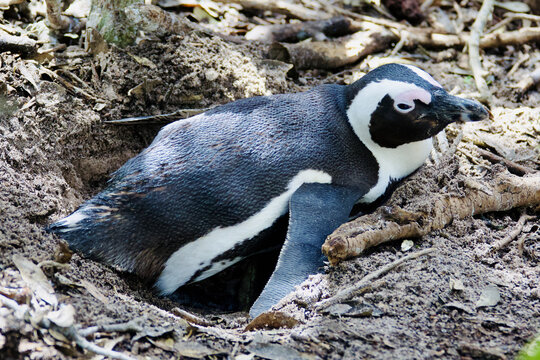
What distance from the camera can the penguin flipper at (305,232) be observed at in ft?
8.91

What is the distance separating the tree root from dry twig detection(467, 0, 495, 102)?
119cm

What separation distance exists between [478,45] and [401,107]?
2.06m

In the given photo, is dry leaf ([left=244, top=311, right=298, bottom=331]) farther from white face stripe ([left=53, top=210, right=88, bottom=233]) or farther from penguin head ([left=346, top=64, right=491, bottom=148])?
penguin head ([left=346, top=64, right=491, bottom=148])

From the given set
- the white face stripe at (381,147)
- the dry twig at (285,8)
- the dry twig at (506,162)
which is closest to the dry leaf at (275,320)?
the white face stripe at (381,147)

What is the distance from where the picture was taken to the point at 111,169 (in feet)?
12.0

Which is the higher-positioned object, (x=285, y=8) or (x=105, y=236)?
(x=285, y=8)

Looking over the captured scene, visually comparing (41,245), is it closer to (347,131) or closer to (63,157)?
(63,157)

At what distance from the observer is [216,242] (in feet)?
9.71

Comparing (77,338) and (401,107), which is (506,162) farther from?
(77,338)

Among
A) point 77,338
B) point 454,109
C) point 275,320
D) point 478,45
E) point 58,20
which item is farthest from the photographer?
point 478,45

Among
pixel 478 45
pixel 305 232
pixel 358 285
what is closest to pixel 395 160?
pixel 305 232

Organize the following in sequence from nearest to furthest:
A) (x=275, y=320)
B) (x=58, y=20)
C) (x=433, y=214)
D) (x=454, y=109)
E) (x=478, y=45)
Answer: (x=275, y=320) < (x=433, y=214) < (x=454, y=109) < (x=58, y=20) < (x=478, y=45)

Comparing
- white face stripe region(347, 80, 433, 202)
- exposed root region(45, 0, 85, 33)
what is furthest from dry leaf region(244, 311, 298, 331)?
exposed root region(45, 0, 85, 33)

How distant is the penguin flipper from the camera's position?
2.72 meters
